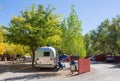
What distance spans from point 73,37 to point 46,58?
3.52 m

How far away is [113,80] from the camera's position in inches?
808

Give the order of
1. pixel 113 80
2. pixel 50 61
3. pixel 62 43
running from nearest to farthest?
1. pixel 113 80
2. pixel 50 61
3. pixel 62 43

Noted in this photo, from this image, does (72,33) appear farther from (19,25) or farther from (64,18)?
(19,25)

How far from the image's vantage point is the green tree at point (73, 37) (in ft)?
96.0

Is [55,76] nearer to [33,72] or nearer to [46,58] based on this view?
[33,72]

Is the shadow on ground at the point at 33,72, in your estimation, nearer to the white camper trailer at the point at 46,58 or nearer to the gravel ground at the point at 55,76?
the gravel ground at the point at 55,76

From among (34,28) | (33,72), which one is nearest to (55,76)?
(33,72)

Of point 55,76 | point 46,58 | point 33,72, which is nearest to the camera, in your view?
point 55,76

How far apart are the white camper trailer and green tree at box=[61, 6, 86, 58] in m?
1.74

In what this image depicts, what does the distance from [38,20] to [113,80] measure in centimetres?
1409

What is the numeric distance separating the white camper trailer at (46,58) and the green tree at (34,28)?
2.66 m

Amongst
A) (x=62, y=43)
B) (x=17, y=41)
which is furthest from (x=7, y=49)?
(x=62, y=43)

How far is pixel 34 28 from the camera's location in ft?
101

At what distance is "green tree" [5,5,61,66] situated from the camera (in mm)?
31375
